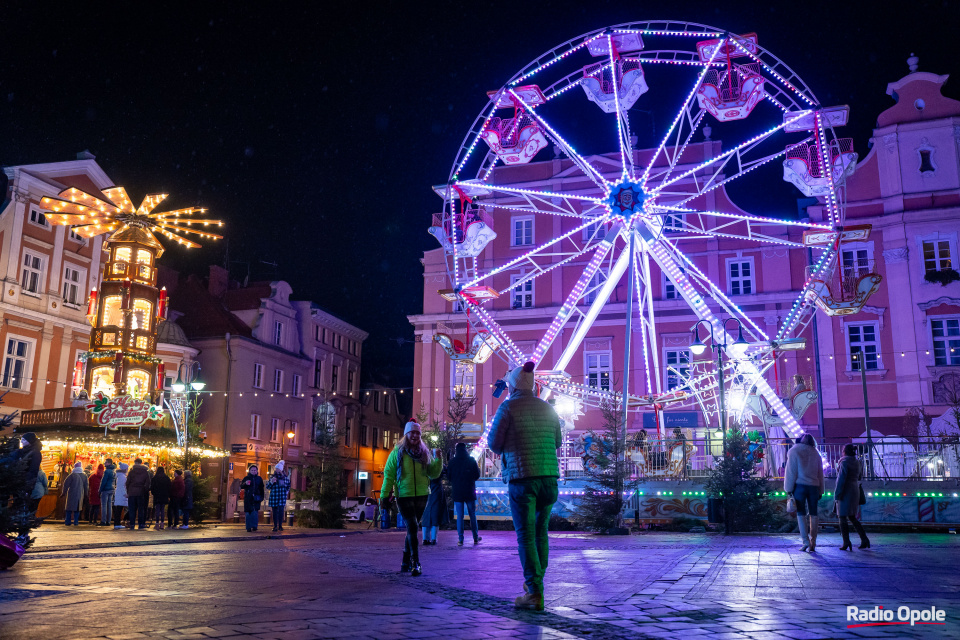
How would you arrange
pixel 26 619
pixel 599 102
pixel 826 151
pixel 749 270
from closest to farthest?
pixel 26 619, pixel 826 151, pixel 599 102, pixel 749 270

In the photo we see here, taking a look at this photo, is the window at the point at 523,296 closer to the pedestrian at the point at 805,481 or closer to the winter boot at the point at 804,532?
the pedestrian at the point at 805,481

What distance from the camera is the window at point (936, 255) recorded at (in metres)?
35.1

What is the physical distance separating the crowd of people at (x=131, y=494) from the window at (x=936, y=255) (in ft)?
99.7

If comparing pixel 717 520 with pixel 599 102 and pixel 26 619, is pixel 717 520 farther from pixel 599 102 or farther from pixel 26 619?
pixel 26 619

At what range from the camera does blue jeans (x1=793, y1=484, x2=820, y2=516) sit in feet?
38.8

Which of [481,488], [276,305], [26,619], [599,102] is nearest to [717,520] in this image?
[481,488]

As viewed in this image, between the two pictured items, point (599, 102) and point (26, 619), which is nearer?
point (26, 619)

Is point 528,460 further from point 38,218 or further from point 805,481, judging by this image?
point 38,218

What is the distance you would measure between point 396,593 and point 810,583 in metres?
3.66

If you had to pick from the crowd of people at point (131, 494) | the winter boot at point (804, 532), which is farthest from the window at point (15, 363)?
the winter boot at point (804, 532)

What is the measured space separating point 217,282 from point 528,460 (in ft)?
159

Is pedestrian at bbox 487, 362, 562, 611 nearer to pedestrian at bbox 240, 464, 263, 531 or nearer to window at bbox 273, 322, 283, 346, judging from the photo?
pedestrian at bbox 240, 464, 263, 531

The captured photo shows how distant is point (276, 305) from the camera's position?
51219mm

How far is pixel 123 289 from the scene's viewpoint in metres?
35.6
